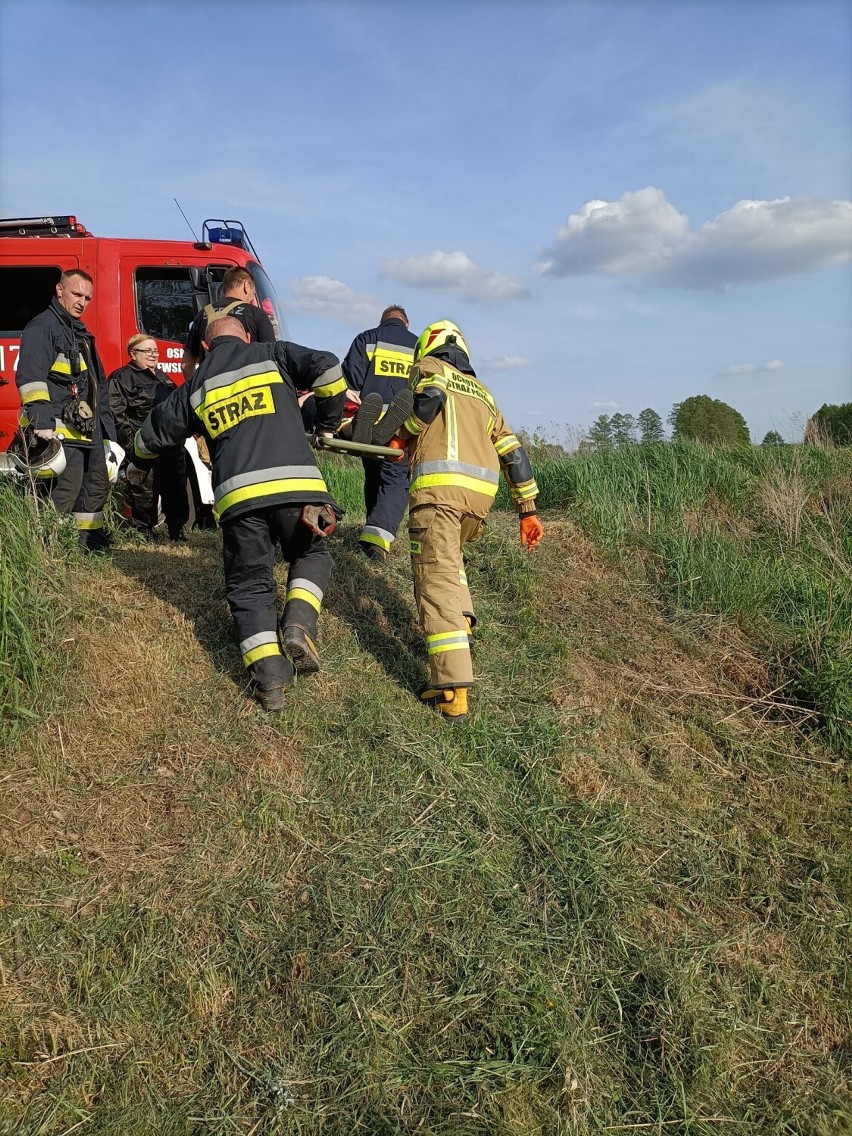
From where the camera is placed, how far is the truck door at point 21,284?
24.8 feet

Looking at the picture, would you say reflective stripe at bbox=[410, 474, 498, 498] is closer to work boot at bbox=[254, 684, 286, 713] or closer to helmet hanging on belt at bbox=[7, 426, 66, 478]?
work boot at bbox=[254, 684, 286, 713]

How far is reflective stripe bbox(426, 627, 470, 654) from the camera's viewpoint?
151 inches

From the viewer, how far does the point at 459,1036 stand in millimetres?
2613

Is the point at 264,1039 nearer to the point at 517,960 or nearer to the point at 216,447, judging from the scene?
the point at 517,960

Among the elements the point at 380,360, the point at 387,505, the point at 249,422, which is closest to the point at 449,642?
the point at 249,422

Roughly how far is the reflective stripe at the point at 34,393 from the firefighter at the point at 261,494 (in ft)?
4.12

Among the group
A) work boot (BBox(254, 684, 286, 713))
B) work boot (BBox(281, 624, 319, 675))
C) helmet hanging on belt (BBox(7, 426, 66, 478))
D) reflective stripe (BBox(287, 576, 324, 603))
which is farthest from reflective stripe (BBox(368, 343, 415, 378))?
work boot (BBox(254, 684, 286, 713))

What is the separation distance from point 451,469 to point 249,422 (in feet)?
3.34

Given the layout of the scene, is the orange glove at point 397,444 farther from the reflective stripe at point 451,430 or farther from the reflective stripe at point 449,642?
the reflective stripe at point 449,642

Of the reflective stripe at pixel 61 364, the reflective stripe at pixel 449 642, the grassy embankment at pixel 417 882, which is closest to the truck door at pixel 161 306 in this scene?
the reflective stripe at pixel 61 364

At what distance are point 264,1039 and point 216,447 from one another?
2.63 meters

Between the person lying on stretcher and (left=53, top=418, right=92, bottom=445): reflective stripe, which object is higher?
(left=53, top=418, right=92, bottom=445): reflective stripe

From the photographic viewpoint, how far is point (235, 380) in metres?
3.95

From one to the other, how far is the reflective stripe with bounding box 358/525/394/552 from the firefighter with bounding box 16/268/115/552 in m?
1.79
